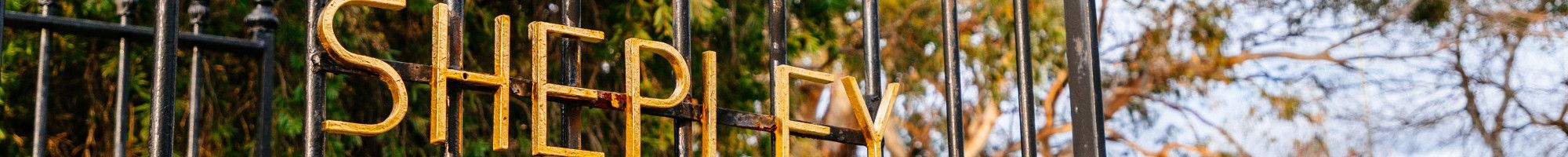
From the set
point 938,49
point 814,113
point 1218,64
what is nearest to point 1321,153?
point 1218,64

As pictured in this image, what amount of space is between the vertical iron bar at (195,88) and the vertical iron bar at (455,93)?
0.42 m

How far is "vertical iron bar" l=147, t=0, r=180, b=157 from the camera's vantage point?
5.94ft

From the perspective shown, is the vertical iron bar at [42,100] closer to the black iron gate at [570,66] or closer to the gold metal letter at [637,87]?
the black iron gate at [570,66]

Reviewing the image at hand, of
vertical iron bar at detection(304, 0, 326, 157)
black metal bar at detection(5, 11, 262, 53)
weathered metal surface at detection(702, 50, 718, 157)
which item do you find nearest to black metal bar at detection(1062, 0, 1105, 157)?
weathered metal surface at detection(702, 50, 718, 157)

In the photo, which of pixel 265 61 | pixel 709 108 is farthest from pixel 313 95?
pixel 265 61

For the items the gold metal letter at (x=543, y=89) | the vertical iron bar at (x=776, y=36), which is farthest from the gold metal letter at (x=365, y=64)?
the vertical iron bar at (x=776, y=36)

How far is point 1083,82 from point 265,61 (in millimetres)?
1142

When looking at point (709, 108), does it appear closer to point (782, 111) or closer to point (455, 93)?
point (782, 111)

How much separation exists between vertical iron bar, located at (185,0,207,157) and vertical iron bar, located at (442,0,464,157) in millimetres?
Result: 424

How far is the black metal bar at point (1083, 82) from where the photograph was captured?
1.95m

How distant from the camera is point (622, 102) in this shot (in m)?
1.94

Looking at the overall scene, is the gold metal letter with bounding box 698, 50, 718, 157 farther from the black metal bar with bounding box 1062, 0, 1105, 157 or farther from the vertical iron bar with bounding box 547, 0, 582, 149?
the black metal bar with bounding box 1062, 0, 1105, 157

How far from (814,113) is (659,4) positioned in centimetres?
592

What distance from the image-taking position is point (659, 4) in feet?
14.1
